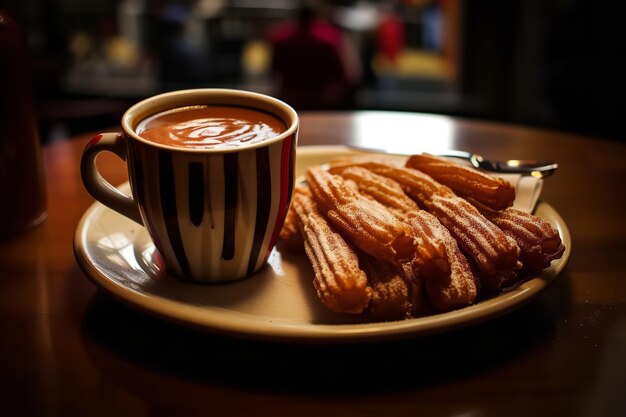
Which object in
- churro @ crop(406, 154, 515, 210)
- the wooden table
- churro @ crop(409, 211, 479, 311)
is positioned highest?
churro @ crop(406, 154, 515, 210)

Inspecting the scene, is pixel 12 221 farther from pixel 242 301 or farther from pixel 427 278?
pixel 427 278

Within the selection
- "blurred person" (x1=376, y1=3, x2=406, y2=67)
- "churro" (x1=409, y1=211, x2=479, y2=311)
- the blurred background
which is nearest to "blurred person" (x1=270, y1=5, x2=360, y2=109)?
the blurred background

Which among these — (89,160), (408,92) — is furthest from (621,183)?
(408,92)

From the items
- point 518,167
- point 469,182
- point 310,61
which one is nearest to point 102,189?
point 469,182

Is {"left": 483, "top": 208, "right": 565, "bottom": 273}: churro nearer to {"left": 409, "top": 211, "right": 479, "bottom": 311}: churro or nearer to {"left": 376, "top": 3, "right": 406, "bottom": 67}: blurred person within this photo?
{"left": 409, "top": 211, "right": 479, "bottom": 311}: churro

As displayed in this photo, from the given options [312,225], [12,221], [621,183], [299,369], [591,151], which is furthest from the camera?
[591,151]

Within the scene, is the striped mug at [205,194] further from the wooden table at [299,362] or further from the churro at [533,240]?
the churro at [533,240]

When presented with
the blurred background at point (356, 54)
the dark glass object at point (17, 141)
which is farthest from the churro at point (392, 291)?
the blurred background at point (356, 54)
